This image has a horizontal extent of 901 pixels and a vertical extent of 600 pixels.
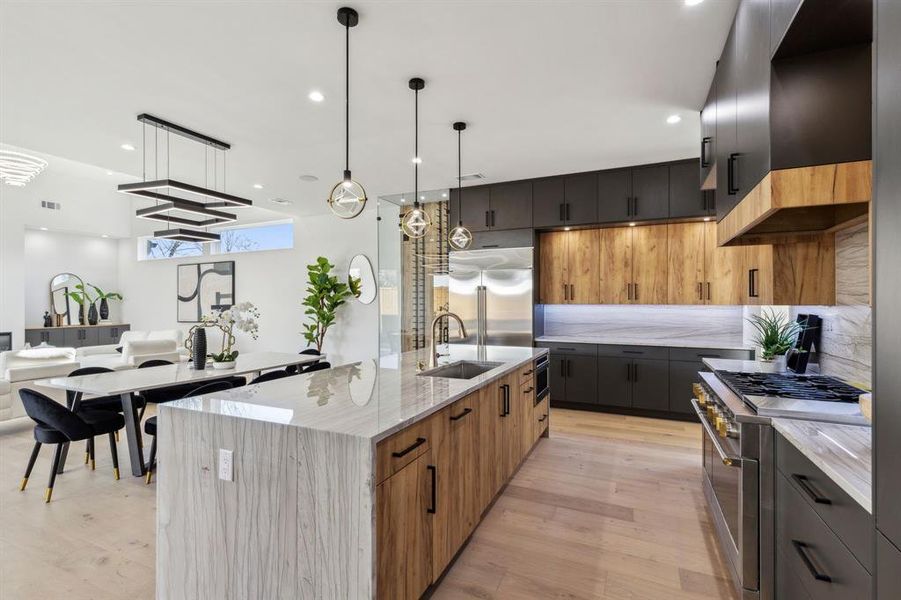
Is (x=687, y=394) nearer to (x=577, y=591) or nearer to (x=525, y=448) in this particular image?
(x=525, y=448)

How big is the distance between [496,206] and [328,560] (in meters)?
4.90

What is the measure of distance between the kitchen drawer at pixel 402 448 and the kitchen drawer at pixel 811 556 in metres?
1.37

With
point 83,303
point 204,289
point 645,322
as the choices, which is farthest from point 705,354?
point 83,303

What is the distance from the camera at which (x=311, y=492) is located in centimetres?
160

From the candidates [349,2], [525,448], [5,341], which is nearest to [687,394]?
[525,448]

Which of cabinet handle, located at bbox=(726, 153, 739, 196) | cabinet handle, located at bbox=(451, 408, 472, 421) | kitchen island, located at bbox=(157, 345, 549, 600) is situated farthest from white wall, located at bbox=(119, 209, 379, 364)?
cabinet handle, located at bbox=(726, 153, 739, 196)

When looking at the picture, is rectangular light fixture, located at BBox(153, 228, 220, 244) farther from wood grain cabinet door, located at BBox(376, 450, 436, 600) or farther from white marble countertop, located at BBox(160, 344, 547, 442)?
wood grain cabinet door, located at BBox(376, 450, 436, 600)

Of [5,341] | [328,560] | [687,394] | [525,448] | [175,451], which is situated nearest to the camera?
[328,560]

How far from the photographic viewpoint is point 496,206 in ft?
19.1

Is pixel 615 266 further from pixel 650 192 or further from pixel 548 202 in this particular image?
pixel 548 202

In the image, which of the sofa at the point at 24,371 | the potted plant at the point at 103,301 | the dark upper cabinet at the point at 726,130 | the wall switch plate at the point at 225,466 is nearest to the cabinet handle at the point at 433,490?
the wall switch plate at the point at 225,466

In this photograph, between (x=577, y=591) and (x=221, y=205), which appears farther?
(x=221, y=205)

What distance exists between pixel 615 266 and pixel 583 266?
38cm

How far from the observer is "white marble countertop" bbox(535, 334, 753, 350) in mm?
4844
